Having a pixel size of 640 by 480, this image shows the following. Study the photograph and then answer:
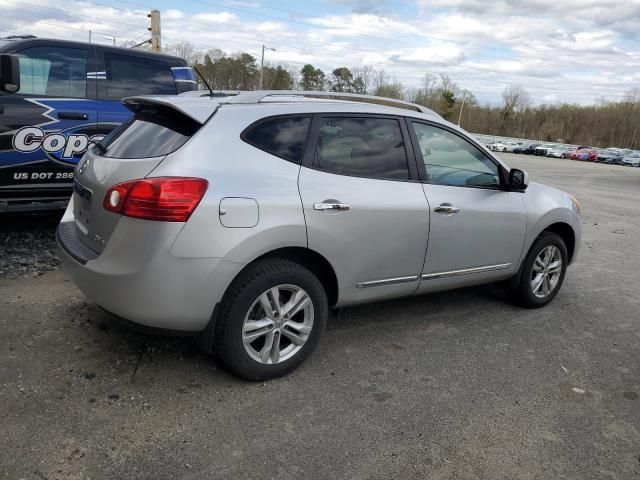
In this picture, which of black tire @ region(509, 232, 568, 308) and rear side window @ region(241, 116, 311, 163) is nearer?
rear side window @ region(241, 116, 311, 163)

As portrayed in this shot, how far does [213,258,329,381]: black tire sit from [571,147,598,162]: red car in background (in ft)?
209

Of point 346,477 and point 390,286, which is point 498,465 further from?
point 390,286

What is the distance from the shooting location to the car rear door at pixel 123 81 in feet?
19.3

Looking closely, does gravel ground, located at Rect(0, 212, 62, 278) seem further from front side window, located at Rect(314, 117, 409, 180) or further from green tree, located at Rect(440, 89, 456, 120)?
green tree, located at Rect(440, 89, 456, 120)

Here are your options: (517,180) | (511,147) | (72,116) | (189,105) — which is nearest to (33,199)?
(72,116)

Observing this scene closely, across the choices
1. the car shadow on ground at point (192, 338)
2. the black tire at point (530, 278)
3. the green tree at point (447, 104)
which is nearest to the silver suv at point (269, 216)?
the car shadow on ground at point (192, 338)

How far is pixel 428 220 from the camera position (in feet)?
12.7

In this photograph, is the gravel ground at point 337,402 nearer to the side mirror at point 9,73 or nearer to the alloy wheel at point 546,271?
the alloy wheel at point 546,271

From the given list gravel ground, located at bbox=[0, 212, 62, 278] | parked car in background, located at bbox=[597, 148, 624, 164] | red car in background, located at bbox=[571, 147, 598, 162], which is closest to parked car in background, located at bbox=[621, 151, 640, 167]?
parked car in background, located at bbox=[597, 148, 624, 164]

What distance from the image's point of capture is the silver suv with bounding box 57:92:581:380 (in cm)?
290

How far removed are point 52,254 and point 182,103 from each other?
309cm

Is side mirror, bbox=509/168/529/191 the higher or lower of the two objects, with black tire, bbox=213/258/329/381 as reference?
higher

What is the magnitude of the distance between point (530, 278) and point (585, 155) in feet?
204

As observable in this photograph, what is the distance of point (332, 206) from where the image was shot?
3.36m
